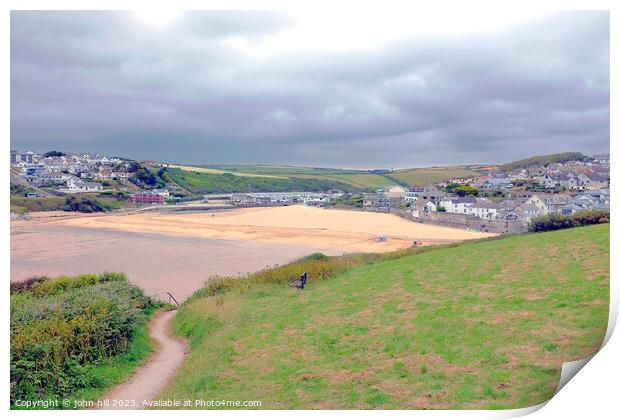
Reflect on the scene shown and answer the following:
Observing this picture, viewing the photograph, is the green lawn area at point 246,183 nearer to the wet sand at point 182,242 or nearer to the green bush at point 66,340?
the wet sand at point 182,242

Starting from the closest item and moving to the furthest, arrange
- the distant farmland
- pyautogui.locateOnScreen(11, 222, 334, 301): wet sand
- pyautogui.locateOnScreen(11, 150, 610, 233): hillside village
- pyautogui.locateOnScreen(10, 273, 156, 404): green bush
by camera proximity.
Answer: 1. pyautogui.locateOnScreen(10, 273, 156, 404): green bush
2. pyautogui.locateOnScreen(11, 150, 610, 233): hillside village
3. pyautogui.locateOnScreen(11, 222, 334, 301): wet sand
4. the distant farmland

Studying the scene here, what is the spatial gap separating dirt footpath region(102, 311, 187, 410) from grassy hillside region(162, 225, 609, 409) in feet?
1.21

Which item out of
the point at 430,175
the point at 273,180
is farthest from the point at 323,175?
the point at 430,175

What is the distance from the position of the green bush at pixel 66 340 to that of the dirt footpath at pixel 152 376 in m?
0.56

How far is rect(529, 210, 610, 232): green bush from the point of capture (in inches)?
569

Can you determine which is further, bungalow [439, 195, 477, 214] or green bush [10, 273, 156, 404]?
bungalow [439, 195, 477, 214]

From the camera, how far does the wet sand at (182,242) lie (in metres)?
20.6

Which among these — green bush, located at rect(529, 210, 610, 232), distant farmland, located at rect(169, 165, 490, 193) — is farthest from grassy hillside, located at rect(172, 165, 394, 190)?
green bush, located at rect(529, 210, 610, 232)

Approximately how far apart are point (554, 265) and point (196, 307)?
28.7ft

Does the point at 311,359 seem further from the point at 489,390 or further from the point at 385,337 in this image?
the point at 489,390

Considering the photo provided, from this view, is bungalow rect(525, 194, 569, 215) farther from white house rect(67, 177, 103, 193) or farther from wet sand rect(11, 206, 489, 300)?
white house rect(67, 177, 103, 193)

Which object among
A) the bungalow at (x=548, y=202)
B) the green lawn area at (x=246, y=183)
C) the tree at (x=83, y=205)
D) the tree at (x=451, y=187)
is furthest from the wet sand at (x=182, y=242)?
the green lawn area at (x=246, y=183)

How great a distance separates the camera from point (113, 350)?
9062 millimetres

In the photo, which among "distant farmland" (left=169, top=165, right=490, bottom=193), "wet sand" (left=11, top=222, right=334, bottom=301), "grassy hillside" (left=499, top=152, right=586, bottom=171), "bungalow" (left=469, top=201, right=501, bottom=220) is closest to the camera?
"grassy hillside" (left=499, top=152, right=586, bottom=171)
